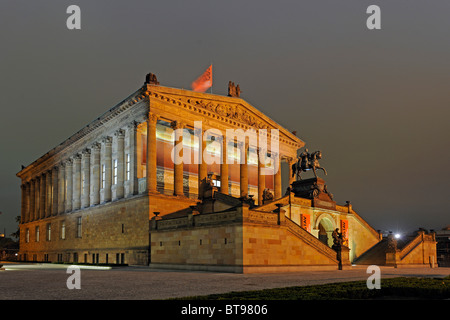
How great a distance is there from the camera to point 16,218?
437 feet

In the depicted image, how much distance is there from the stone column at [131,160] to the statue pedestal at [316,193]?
19.1 metres

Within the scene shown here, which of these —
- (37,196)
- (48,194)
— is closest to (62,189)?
(48,194)

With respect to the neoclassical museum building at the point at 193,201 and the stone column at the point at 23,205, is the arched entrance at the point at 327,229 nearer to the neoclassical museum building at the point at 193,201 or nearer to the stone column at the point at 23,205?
the neoclassical museum building at the point at 193,201

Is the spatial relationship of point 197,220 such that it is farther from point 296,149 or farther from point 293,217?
point 296,149

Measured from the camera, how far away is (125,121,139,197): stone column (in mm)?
53094

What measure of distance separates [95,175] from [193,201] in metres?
17.2

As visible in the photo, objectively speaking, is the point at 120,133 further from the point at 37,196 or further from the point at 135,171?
the point at 37,196

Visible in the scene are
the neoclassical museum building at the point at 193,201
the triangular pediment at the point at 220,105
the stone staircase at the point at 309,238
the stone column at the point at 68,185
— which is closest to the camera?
the neoclassical museum building at the point at 193,201

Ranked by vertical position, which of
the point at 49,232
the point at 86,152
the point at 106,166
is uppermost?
the point at 86,152

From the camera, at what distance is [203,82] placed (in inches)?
2329

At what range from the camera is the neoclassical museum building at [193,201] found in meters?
36.4

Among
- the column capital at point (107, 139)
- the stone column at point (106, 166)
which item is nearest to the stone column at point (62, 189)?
the stone column at point (106, 166)
